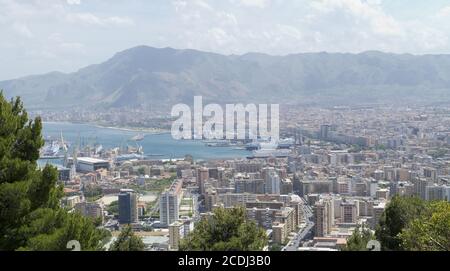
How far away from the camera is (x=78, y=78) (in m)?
10.8

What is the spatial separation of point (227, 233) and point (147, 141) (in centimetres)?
876

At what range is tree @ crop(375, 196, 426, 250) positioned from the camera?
4.96 m

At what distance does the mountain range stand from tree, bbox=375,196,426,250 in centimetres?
539

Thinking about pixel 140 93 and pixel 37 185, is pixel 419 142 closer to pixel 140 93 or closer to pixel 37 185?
pixel 140 93

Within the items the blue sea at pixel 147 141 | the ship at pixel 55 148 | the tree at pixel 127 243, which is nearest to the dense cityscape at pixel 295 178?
the blue sea at pixel 147 141

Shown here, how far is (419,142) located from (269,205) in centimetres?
827

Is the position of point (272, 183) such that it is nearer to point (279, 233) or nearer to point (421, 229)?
point (279, 233)

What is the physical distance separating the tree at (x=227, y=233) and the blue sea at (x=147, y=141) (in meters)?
6.52

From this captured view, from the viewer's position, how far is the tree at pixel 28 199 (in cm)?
348

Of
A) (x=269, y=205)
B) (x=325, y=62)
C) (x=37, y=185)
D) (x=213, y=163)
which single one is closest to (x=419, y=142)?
(x=325, y=62)

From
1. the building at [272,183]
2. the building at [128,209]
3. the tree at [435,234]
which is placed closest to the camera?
the tree at [435,234]

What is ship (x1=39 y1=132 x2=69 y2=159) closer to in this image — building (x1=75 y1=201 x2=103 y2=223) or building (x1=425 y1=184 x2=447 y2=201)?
building (x1=75 y1=201 x2=103 y2=223)

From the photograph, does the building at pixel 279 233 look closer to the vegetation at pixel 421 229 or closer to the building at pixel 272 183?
the vegetation at pixel 421 229

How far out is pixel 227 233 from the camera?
4348mm
